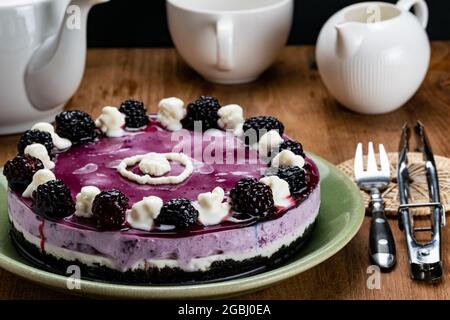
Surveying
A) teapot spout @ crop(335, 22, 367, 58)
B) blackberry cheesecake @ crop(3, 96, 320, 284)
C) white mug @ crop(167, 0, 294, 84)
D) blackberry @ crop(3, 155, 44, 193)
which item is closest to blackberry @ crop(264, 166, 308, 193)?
blackberry cheesecake @ crop(3, 96, 320, 284)

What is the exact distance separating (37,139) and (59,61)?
15.0 inches

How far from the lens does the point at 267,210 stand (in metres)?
1.28

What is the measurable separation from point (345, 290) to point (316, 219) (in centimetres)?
15

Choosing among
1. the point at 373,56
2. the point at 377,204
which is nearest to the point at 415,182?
the point at 377,204

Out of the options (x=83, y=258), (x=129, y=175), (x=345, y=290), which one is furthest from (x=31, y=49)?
(x=345, y=290)

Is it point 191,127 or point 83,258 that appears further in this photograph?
point 191,127

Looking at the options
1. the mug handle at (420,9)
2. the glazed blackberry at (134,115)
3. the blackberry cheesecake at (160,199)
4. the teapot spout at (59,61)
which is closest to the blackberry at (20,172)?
the blackberry cheesecake at (160,199)

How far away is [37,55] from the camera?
1.80 meters

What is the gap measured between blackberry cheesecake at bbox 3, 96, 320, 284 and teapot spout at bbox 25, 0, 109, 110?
0.99ft

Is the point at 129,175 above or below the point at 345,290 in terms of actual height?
above

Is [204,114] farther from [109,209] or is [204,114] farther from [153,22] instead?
[153,22]

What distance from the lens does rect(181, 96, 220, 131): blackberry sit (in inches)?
61.6

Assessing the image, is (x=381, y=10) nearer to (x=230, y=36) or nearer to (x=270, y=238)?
(x=230, y=36)

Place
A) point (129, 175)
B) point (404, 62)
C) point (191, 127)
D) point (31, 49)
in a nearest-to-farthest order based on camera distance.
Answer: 1. point (129, 175)
2. point (191, 127)
3. point (31, 49)
4. point (404, 62)
